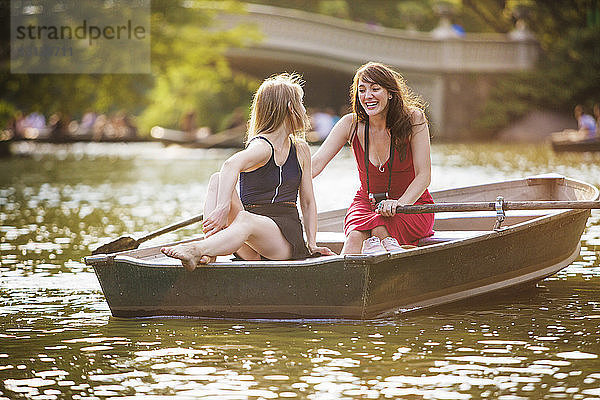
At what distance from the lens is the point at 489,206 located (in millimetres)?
6785

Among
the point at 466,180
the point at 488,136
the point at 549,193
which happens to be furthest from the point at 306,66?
the point at 549,193

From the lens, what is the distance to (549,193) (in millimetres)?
8797

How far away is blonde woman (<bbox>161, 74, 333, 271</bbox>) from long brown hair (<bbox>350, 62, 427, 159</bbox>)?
1.29ft

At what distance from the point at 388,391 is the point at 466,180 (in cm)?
1283

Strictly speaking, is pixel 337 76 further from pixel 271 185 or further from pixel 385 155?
pixel 271 185

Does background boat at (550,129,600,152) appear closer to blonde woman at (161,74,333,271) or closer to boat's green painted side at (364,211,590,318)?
boat's green painted side at (364,211,590,318)

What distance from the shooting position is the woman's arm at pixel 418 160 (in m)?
6.75

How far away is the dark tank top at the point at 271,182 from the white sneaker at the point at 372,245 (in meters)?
0.43

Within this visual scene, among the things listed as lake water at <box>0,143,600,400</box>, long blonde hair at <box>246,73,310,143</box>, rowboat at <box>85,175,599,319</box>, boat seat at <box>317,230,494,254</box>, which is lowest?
lake water at <box>0,143,600,400</box>

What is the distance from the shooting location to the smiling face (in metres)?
6.72

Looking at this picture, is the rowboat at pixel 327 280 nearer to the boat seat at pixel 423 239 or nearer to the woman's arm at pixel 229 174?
the boat seat at pixel 423 239

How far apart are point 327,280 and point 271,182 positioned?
64 centimetres

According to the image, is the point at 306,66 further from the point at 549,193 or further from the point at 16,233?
the point at 549,193

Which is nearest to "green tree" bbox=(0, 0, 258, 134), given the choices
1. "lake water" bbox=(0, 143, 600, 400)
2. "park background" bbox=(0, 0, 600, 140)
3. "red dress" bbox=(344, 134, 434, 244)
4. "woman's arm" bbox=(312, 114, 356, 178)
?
"park background" bbox=(0, 0, 600, 140)
